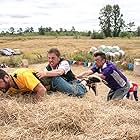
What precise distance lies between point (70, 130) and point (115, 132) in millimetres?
352

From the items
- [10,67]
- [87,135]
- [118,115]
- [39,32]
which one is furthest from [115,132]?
[39,32]

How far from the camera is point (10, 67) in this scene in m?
A: 16.8

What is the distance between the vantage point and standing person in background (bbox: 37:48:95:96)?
460cm

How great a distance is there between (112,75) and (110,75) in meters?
0.03

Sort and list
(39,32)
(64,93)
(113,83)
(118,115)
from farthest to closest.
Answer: (39,32) < (113,83) < (64,93) < (118,115)

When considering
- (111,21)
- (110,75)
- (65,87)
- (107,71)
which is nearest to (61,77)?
(65,87)

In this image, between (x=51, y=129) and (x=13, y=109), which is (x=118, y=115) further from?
(x=13, y=109)

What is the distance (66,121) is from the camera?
3.13m

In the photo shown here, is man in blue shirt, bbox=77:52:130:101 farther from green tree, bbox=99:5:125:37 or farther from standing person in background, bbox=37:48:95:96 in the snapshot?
green tree, bbox=99:5:125:37

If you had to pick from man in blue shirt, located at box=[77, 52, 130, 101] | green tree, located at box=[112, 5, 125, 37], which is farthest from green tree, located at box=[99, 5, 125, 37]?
man in blue shirt, located at box=[77, 52, 130, 101]

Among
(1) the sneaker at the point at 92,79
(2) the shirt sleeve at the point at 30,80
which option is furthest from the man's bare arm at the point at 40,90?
(1) the sneaker at the point at 92,79

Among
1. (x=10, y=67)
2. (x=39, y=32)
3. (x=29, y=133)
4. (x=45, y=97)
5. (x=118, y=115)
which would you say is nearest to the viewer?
(x=29, y=133)

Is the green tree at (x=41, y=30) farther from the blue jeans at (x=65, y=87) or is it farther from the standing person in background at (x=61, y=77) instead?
the blue jeans at (x=65, y=87)

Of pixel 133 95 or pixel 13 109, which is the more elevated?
pixel 13 109
